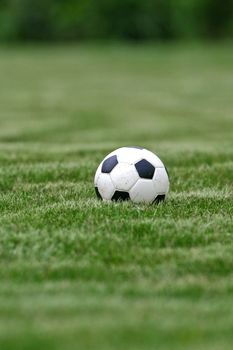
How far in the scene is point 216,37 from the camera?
50.5 meters

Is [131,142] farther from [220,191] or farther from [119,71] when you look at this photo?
[119,71]

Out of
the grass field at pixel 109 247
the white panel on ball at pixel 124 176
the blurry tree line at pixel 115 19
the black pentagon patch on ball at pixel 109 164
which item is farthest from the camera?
the blurry tree line at pixel 115 19

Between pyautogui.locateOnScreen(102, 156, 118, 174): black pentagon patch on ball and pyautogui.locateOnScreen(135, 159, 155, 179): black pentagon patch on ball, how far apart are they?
161 millimetres

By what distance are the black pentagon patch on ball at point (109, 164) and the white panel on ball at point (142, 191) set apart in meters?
0.23

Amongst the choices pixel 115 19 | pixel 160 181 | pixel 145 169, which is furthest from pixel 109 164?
pixel 115 19

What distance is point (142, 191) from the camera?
551 centimetres

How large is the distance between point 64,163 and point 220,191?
2031 millimetres


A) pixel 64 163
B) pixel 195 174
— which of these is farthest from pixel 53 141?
pixel 195 174

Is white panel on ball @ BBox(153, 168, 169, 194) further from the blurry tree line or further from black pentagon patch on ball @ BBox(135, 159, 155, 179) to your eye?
the blurry tree line

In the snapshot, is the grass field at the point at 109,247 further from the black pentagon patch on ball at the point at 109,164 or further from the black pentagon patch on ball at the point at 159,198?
the black pentagon patch on ball at the point at 109,164

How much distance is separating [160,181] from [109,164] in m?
0.38

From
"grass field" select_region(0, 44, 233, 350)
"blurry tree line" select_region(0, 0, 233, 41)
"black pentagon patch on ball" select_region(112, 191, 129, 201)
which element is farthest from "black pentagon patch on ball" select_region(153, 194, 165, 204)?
"blurry tree line" select_region(0, 0, 233, 41)

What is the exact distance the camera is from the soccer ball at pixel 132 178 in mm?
5516

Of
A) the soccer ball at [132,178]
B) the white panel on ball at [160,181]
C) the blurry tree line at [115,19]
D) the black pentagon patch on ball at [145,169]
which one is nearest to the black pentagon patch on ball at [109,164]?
the soccer ball at [132,178]
